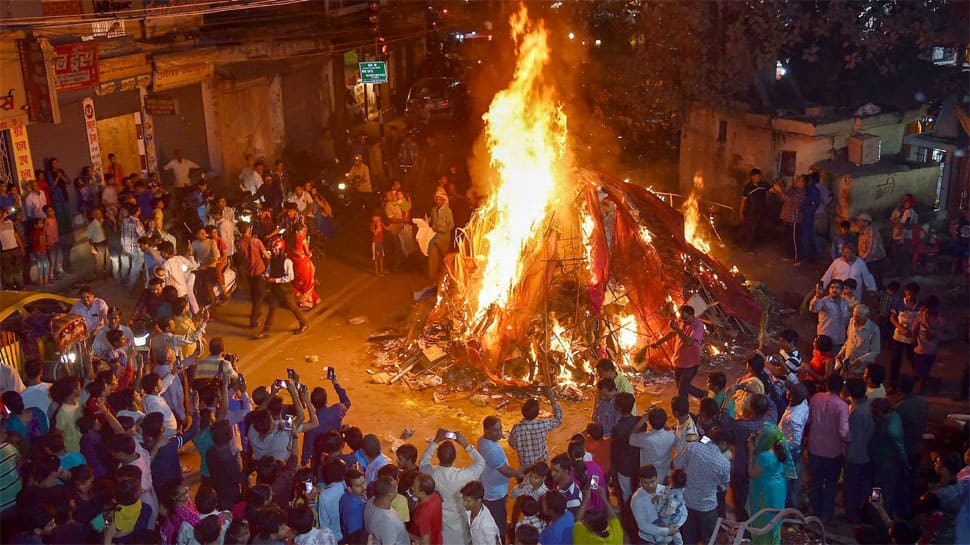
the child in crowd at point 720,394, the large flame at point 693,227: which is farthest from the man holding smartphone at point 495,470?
the large flame at point 693,227

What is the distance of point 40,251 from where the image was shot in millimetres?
14867

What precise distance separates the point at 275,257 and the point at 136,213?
9.41 ft

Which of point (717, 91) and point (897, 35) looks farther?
point (717, 91)

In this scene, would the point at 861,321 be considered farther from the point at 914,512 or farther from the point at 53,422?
the point at 53,422

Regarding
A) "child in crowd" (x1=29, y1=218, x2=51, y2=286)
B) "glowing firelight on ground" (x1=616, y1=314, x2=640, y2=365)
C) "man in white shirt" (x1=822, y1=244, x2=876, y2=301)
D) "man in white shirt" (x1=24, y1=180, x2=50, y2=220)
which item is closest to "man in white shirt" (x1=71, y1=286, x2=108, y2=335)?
"child in crowd" (x1=29, y1=218, x2=51, y2=286)

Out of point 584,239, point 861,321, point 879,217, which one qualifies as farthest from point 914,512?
point 879,217

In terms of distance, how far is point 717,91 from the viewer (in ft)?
64.5

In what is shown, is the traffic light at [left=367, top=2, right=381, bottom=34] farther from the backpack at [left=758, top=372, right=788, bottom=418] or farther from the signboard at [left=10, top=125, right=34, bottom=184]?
the backpack at [left=758, top=372, right=788, bottom=418]

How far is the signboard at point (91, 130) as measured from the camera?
18156 millimetres

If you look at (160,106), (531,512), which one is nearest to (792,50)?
(160,106)

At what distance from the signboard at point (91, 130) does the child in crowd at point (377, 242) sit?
591cm

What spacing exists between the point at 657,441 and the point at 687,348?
2.89 meters

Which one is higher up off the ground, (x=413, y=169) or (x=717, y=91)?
(x=717, y=91)

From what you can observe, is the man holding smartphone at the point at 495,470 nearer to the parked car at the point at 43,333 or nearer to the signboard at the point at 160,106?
the parked car at the point at 43,333
